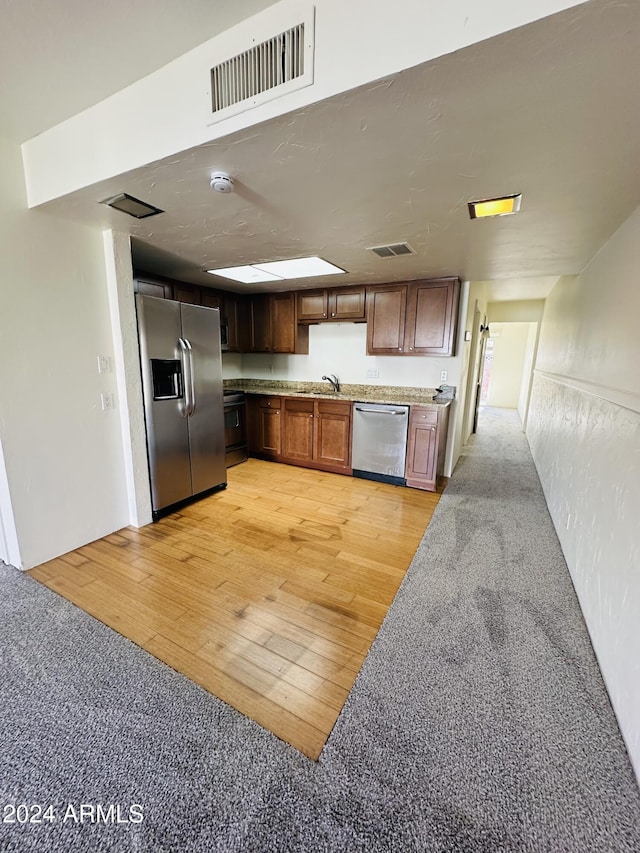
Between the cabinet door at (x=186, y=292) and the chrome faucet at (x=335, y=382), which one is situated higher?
the cabinet door at (x=186, y=292)

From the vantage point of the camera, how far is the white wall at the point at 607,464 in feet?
4.71

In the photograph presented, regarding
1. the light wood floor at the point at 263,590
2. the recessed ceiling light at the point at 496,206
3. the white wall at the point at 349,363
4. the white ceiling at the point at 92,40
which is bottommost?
the light wood floor at the point at 263,590

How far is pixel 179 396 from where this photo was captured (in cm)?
308

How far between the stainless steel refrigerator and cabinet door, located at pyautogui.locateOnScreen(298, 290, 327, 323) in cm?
145

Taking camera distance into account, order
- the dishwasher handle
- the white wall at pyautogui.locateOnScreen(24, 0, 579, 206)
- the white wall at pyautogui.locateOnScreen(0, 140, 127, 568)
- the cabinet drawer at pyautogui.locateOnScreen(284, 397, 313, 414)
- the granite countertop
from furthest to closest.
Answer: the cabinet drawer at pyautogui.locateOnScreen(284, 397, 313, 414)
the granite countertop
the dishwasher handle
the white wall at pyautogui.locateOnScreen(0, 140, 127, 568)
the white wall at pyautogui.locateOnScreen(24, 0, 579, 206)

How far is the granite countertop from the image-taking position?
3875 mm

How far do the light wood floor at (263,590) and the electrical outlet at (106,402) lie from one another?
1001 mm

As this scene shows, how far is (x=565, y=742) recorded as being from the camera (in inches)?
51.4

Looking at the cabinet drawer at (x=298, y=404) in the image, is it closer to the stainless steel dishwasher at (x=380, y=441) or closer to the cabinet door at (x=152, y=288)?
the stainless steel dishwasher at (x=380, y=441)

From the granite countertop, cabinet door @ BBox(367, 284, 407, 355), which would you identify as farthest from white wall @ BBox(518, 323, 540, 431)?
cabinet door @ BBox(367, 284, 407, 355)

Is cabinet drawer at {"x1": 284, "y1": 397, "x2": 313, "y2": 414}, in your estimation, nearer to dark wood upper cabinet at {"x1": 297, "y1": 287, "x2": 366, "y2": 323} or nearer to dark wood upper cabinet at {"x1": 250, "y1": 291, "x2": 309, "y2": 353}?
dark wood upper cabinet at {"x1": 250, "y1": 291, "x2": 309, "y2": 353}

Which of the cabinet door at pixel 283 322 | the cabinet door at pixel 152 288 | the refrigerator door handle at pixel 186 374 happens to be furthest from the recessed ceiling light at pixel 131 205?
the cabinet door at pixel 283 322

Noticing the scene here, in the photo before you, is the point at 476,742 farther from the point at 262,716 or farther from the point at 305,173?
the point at 305,173

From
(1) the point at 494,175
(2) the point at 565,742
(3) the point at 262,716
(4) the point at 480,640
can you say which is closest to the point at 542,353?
(1) the point at 494,175
